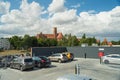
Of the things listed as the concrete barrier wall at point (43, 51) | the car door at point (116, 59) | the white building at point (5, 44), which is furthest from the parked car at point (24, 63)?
the white building at point (5, 44)

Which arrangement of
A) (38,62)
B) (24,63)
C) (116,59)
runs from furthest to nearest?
1. (116,59)
2. (38,62)
3. (24,63)

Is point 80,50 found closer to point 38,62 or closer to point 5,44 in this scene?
point 38,62

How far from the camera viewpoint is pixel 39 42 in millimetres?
87062

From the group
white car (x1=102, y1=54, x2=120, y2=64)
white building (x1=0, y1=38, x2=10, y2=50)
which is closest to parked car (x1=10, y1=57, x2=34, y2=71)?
white car (x1=102, y1=54, x2=120, y2=64)

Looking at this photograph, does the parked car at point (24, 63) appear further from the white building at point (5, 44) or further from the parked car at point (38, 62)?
the white building at point (5, 44)

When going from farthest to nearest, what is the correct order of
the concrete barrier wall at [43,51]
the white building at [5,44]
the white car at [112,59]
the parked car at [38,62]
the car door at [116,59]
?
the white building at [5,44]
the concrete barrier wall at [43,51]
the white car at [112,59]
the car door at [116,59]
the parked car at [38,62]

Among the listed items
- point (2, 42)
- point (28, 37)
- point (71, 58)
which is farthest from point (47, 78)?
point (2, 42)

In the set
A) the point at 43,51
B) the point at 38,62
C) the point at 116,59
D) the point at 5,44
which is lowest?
the point at 38,62

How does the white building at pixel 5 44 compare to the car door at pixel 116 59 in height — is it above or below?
above

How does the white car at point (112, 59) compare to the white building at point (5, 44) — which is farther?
the white building at point (5, 44)

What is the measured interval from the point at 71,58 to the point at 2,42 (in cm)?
10981

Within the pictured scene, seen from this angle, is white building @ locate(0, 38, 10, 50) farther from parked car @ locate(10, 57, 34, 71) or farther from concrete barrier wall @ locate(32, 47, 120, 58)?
parked car @ locate(10, 57, 34, 71)

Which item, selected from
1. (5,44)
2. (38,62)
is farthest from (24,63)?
(5,44)

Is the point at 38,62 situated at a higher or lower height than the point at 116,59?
lower
